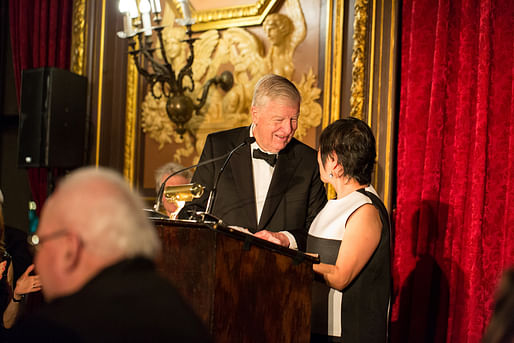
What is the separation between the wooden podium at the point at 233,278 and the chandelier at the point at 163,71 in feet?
9.04

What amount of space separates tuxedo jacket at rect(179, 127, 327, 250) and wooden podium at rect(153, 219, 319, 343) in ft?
2.81

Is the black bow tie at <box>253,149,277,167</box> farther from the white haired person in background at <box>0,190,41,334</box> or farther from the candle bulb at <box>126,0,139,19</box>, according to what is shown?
the candle bulb at <box>126,0,139,19</box>

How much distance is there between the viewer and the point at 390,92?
3994 mm

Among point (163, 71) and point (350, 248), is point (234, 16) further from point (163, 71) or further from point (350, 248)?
point (350, 248)

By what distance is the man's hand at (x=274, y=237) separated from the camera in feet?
8.26

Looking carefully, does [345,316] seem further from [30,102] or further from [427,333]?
[30,102]

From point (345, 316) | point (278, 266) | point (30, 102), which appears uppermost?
point (30, 102)

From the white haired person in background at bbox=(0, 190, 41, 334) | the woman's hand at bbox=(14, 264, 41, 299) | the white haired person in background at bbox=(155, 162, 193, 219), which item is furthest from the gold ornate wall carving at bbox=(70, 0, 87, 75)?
the woman's hand at bbox=(14, 264, 41, 299)

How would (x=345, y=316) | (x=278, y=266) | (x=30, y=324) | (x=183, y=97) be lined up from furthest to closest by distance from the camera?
(x=183, y=97) < (x=345, y=316) < (x=278, y=266) < (x=30, y=324)

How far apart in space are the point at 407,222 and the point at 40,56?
3673mm

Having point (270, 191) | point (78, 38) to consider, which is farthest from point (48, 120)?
point (270, 191)

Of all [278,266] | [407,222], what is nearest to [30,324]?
[278,266]

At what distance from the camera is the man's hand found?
2.52 metres

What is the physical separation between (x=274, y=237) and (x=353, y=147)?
531 mm
